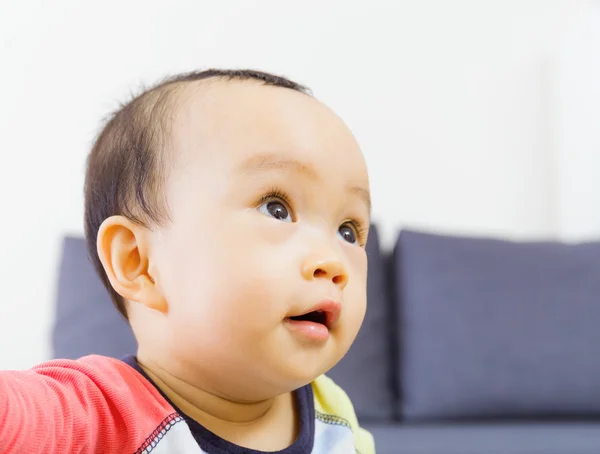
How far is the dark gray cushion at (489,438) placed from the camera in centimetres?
136

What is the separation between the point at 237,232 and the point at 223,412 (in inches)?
7.7

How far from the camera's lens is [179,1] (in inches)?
77.0

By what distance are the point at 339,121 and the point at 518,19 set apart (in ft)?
6.00

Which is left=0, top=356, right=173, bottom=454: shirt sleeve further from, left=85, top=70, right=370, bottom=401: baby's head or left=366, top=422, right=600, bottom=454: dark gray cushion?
left=366, top=422, right=600, bottom=454: dark gray cushion

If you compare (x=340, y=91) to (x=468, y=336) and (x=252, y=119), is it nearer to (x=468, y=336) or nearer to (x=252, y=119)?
(x=468, y=336)

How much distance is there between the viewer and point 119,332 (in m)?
1.52

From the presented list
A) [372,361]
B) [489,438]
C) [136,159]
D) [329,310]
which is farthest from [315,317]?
[372,361]

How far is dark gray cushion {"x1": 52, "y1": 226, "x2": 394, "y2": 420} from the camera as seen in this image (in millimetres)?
1513

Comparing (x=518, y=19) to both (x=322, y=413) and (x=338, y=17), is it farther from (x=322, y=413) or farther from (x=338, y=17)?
(x=322, y=413)

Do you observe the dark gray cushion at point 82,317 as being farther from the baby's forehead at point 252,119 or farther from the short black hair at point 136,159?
the baby's forehead at point 252,119


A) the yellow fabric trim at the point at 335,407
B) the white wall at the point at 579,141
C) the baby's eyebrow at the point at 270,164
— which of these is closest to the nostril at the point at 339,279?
the baby's eyebrow at the point at 270,164

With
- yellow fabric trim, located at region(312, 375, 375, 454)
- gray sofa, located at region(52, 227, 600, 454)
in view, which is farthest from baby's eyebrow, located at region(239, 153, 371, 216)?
gray sofa, located at region(52, 227, 600, 454)

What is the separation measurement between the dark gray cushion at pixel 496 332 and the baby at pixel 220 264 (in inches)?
41.6

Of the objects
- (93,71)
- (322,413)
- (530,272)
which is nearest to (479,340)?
(530,272)
